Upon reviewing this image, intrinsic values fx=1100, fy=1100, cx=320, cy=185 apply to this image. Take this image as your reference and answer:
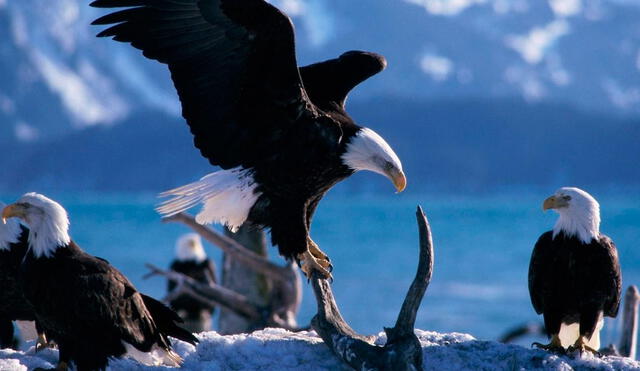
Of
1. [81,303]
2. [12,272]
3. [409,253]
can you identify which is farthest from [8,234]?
[409,253]

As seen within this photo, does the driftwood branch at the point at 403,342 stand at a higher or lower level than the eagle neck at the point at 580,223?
lower

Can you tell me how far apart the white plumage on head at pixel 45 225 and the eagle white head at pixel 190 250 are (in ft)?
24.8

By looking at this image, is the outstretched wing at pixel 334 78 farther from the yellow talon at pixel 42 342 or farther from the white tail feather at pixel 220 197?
the yellow talon at pixel 42 342

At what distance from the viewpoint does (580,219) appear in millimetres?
5062

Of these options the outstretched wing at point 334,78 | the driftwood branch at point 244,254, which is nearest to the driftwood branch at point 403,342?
the outstretched wing at point 334,78

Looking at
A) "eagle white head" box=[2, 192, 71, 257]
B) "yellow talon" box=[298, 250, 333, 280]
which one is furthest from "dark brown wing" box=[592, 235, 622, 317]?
"eagle white head" box=[2, 192, 71, 257]

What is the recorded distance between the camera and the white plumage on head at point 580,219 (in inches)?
198

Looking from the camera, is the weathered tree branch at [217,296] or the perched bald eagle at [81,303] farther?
the weathered tree branch at [217,296]

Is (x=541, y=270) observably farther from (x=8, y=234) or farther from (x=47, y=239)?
(x=8, y=234)

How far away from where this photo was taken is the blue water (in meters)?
27.4

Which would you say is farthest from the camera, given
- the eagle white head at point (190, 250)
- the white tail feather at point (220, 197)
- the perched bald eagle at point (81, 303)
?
the eagle white head at point (190, 250)

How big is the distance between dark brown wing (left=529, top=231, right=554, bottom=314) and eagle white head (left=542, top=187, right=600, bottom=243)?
7cm

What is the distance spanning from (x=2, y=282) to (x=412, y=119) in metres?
121

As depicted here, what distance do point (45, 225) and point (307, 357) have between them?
3.99ft
